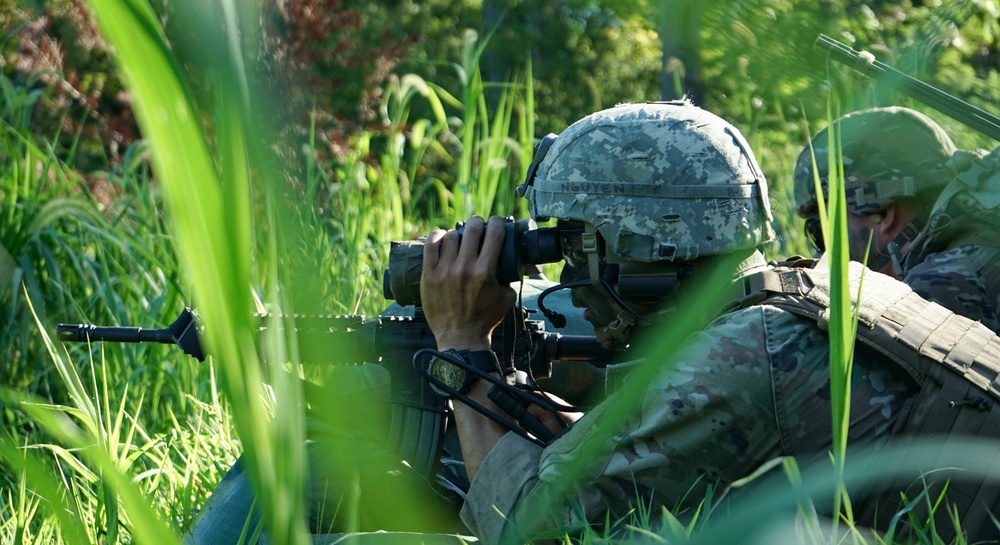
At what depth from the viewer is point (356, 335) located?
2.34m

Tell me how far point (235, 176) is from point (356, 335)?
183 cm

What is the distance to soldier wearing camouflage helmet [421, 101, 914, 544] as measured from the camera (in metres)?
1.82

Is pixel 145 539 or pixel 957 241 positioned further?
pixel 957 241

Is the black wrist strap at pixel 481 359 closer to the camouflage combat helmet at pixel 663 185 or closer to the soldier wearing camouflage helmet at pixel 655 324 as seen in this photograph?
the soldier wearing camouflage helmet at pixel 655 324

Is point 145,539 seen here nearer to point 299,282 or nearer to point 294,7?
point 299,282

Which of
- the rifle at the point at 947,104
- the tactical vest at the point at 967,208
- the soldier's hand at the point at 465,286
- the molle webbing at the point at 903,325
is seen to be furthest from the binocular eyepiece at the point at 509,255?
the tactical vest at the point at 967,208

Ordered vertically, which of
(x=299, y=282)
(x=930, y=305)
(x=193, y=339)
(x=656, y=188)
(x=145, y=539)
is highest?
(x=299, y=282)

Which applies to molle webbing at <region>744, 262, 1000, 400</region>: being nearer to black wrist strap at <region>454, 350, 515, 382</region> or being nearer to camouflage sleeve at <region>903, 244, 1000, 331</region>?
black wrist strap at <region>454, 350, 515, 382</region>

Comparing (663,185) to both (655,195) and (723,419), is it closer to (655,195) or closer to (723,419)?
(655,195)

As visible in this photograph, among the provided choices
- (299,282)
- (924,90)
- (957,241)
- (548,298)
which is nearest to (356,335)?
(548,298)

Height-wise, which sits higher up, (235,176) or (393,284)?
(235,176)

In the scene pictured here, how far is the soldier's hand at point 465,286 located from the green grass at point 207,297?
1.46 ft

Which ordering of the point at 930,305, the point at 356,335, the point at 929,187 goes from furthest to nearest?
the point at 929,187 < the point at 356,335 < the point at 930,305

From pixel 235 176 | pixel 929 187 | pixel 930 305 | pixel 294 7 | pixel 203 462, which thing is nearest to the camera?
pixel 235 176
